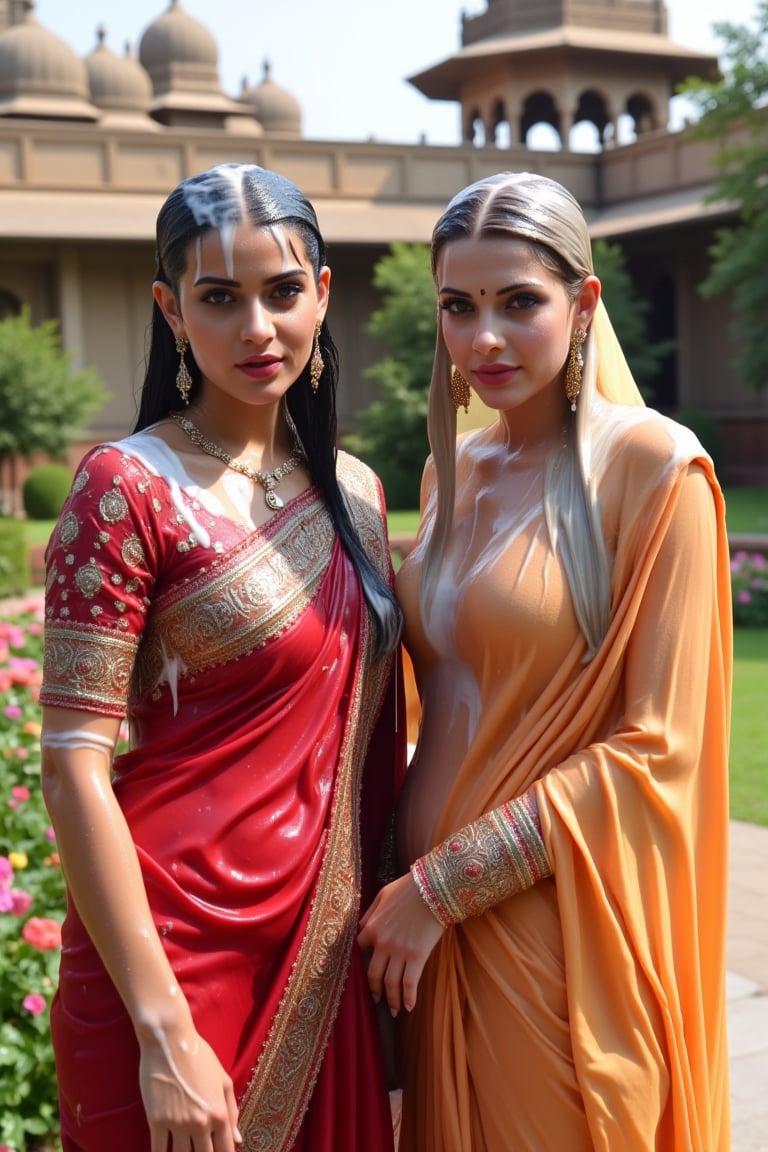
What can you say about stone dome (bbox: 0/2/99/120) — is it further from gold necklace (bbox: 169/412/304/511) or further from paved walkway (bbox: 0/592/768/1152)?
gold necklace (bbox: 169/412/304/511)

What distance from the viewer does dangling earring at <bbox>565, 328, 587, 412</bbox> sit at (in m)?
1.91

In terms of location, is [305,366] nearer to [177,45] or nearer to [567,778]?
[567,778]

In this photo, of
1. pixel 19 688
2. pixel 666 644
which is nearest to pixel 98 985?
pixel 666 644

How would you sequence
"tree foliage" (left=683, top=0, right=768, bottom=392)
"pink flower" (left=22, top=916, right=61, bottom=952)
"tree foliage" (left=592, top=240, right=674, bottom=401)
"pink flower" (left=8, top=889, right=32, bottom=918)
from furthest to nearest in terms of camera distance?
1. "tree foliage" (left=592, top=240, right=674, bottom=401)
2. "tree foliage" (left=683, top=0, right=768, bottom=392)
3. "pink flower" (left=8, top=889, right=32, bottom=918)
4. "pink flower" (left=22, top=916, right=61, bottom=952)

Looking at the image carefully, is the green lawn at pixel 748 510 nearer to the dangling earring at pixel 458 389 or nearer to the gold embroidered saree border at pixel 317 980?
the dangling earring at pixel 458 389

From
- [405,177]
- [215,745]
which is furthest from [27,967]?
[405,177]

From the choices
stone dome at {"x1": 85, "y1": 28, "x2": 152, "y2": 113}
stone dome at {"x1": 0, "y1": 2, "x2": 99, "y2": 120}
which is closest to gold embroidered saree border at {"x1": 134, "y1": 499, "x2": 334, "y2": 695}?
stone dome at {"x1": 0, "y1": 2, "x2": 99, "y2": 120}

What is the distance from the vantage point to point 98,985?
1.72 metres

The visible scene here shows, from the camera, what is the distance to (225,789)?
5.75ft

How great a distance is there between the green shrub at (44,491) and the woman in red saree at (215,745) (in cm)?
1789

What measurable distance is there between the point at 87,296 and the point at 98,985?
21961 millimetres

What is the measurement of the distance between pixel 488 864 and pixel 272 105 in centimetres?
3459

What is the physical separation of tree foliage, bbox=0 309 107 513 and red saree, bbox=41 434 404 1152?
17.5m

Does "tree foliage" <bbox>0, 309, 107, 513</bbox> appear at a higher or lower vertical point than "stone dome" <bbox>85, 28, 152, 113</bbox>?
lower
